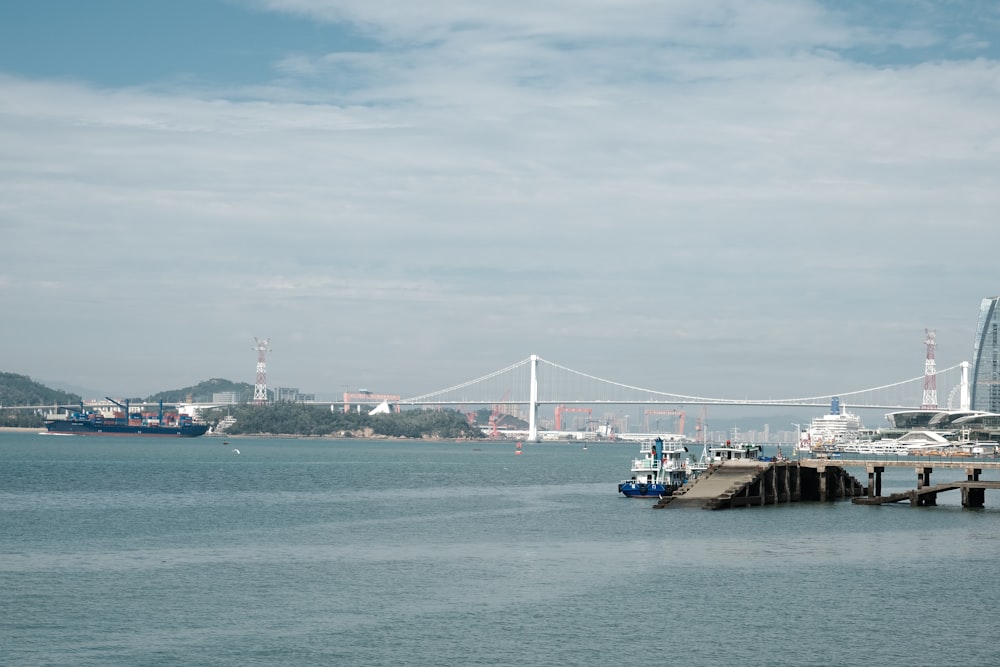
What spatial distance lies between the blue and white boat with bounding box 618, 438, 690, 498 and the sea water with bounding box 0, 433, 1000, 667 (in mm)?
7158

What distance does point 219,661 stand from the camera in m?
30.8

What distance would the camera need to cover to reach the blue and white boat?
278 ft

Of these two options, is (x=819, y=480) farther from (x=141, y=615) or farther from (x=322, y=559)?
(x=141, y=615)

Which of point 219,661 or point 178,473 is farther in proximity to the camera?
point 178,473

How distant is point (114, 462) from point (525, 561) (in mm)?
104517

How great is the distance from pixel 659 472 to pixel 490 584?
4458cm

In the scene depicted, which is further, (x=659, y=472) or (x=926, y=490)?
Answer: (x=659, y=472)

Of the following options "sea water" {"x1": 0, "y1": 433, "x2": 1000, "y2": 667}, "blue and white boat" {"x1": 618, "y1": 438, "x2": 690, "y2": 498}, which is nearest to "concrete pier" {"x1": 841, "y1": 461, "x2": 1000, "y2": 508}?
"sea water" {"x1": 0, "y1": 433, "x2": 1000, "y2": 667}

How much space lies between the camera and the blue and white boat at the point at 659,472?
278ft

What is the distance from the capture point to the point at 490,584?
1676 inches

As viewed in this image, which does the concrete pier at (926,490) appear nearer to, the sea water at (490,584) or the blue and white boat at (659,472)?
the sea water at (490,584)

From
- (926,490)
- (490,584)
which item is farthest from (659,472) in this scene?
(490,584)

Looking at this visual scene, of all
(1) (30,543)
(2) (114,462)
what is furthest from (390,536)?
(2) (114,462)

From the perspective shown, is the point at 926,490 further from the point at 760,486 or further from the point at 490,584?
the point at 490,584
